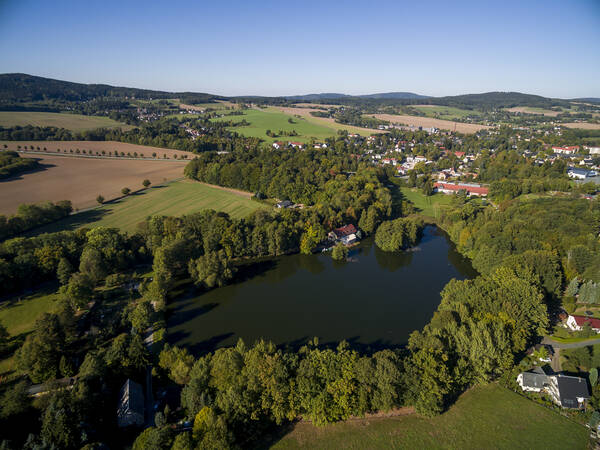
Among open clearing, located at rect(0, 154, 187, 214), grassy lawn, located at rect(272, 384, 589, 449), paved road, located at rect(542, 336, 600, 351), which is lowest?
grassy lawn, located at rect(272, 384, 589, 449)

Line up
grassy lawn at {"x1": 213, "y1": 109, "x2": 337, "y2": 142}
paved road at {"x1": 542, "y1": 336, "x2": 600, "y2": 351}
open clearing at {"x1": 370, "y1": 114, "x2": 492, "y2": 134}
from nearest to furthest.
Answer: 1. paved road at {"x1": 542, "y1": 336, "x2": 600, "y2": 351}
2. grassy lawn at {"x1": 213, "y1": 109, "x2": 337, "y2": 142}
3. open clearing at {"x1": 370, "y1": 114, "x2": 492, "y2": 134}

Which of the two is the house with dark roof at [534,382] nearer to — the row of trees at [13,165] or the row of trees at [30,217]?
the row of trees at [30,217]

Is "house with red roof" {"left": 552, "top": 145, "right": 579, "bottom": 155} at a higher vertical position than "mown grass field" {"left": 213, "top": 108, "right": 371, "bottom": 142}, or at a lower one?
lower

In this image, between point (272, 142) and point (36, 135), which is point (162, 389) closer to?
point (272, 142)

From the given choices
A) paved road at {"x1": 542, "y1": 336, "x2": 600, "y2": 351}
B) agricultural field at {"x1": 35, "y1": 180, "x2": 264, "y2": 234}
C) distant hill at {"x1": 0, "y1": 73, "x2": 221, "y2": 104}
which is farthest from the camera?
distant hill at {"x1": 0, "y1": 73, "x2": 221, "y2": 104}

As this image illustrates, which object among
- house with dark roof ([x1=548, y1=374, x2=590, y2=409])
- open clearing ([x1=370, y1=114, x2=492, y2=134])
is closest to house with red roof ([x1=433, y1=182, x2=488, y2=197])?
house with dark roof ([x1=548, y1=374, x2=590, y2=409])

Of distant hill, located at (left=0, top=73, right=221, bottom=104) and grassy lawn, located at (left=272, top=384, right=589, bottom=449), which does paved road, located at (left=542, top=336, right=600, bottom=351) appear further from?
distant hill, located at (left=0, top=73, right=221, bottom=104)

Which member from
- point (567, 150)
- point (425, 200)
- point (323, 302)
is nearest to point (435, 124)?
point (567, 150)
